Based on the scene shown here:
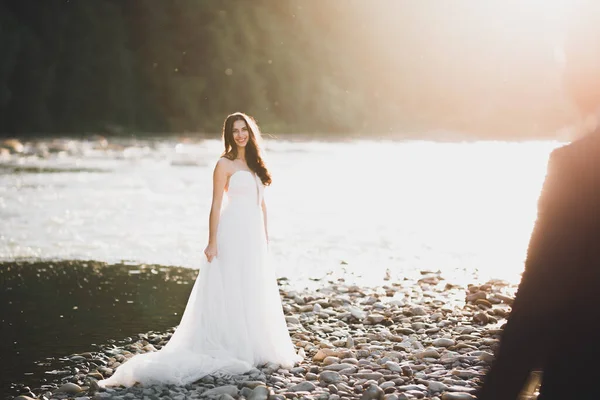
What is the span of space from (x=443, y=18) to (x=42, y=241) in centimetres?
8815

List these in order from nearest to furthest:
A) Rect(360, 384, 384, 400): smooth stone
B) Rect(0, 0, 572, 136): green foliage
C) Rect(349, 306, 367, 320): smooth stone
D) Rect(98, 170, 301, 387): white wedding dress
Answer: Rect(360, 384, 384, 400): smooth stone, Rect(98, 170, 301, 387): white wedding dress, Rect(349, 306, 367, 320): smooth stone, Rect(0, 0, 572, 136): green foliage

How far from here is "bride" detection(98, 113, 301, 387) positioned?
736cm

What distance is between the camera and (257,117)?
85.4 meters

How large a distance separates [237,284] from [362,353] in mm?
1564

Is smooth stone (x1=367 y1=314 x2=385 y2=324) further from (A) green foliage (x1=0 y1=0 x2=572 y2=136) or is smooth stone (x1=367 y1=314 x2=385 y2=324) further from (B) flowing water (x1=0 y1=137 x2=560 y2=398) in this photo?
(A) green foliage (x1=0 y1=0 x2=572 y2=136)

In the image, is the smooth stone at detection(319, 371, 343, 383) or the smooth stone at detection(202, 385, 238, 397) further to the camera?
the smooth stone at detection(319, 371, 343, 383)

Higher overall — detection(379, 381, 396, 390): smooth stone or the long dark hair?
the long dark hair

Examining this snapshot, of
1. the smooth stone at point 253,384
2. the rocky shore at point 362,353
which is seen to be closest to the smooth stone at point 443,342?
the rocky shore at point 362,353

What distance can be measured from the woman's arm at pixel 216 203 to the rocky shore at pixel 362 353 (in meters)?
1.26

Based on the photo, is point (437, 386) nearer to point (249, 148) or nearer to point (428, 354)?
point (428, 354)

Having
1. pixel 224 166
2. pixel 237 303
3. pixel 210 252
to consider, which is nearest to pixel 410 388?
pixel 237 303

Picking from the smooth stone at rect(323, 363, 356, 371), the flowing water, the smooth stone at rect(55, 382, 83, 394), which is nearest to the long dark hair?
the smooth stone at rect(323, 363, 356, 371)

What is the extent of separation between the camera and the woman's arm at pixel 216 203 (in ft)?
24.3

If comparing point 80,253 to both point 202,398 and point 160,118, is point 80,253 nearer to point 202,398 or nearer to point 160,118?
point 202,398
